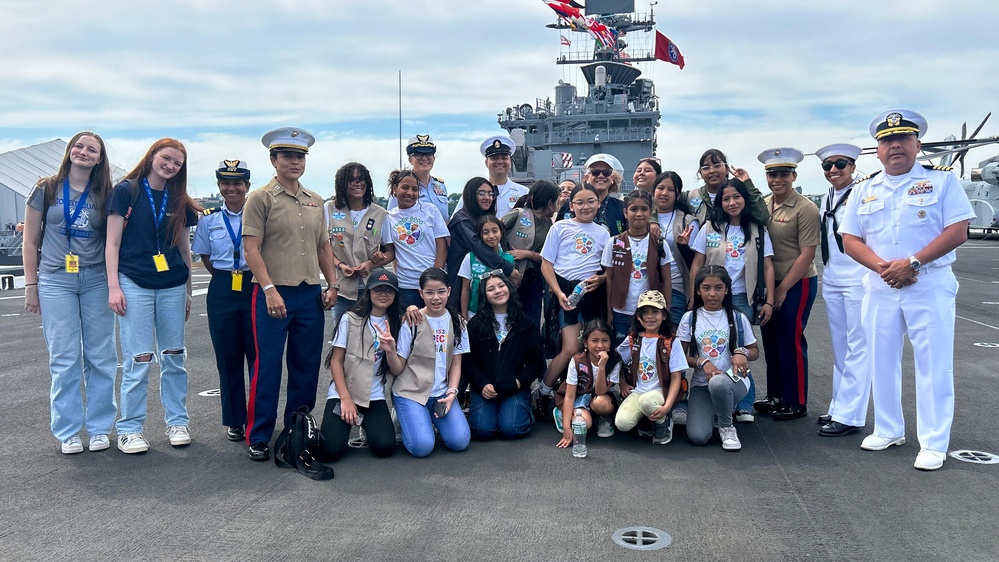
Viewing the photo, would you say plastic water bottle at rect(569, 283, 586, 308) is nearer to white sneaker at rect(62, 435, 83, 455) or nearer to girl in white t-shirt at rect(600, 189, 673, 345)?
girl in white t-shirt at rect(600, 189, 673, 345)

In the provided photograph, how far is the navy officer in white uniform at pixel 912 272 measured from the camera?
415 centimetres

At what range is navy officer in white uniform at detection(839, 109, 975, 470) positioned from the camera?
4152 millimetres

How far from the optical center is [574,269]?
203 inches

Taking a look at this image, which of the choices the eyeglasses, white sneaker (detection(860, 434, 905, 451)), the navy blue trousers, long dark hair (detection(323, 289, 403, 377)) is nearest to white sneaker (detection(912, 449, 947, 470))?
white sneaker (detection(860, 434, 905, 451))

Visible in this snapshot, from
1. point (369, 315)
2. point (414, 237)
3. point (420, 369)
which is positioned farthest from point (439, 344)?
point (414, 237)

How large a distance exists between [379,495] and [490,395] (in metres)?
1.23

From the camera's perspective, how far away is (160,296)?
4570mm

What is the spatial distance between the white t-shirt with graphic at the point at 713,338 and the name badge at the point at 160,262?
133 inches

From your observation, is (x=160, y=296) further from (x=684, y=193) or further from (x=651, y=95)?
(x=651, y=95)

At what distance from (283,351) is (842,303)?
3824 millimetres

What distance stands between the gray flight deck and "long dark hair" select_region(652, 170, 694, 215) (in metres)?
1.66

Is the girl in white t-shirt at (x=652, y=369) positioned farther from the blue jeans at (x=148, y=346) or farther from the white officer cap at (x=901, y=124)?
the blue jeans at (x=148, y=346)

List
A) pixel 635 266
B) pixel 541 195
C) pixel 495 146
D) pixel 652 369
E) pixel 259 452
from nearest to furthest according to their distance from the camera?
1. pixel 259 452
2. pixel 652 369
3. pixel 635 266
4. pixel 541 195
5. pixel 495 146

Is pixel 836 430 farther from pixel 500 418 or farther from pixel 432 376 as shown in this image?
pixel 432 376
